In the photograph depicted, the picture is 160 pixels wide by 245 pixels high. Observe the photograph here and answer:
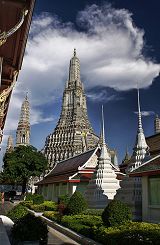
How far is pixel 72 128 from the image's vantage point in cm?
8331

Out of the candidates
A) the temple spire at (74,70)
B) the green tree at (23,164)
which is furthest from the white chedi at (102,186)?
the temple spire at (74,70)

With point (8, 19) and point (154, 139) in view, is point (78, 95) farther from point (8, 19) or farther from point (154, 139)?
point (8, 19)

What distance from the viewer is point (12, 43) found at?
231 inches

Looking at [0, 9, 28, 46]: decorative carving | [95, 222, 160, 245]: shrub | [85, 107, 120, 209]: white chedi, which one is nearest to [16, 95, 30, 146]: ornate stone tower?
[85, 107, 120, 209]: white chedi

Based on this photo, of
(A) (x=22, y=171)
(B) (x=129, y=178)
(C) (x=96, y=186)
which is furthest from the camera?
(A) (x=22, y=171)

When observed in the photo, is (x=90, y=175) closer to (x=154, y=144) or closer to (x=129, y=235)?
(x=154, y=144)

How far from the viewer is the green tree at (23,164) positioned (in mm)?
47812

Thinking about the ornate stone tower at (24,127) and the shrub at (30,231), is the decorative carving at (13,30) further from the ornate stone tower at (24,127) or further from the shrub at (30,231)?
the ornate stone tower at (24,127)

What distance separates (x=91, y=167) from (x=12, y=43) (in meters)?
23.5

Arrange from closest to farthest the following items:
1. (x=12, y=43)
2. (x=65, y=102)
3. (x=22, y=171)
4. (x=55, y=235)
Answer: (x=12, y=43)
(x=55, y=235)
(x=22, y=171)
(x=65, y=102)

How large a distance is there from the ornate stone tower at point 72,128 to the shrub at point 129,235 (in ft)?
227

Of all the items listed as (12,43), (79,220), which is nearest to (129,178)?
(79,220)

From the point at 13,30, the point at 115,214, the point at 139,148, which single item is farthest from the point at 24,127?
the point at 13,30

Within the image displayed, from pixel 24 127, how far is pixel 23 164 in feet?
147
